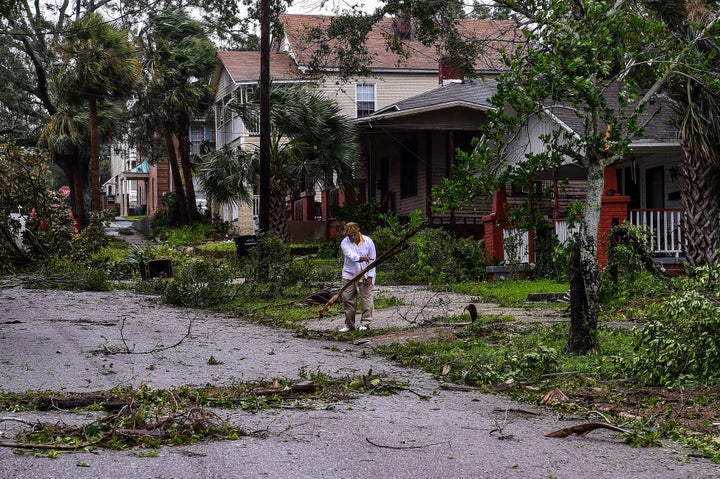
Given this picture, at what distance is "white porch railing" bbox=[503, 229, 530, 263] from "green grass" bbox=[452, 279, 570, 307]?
831mm

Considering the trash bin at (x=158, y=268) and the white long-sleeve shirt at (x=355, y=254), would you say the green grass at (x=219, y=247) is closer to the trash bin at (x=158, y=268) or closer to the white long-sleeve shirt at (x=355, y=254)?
the trash bin at (x=158, y=268)

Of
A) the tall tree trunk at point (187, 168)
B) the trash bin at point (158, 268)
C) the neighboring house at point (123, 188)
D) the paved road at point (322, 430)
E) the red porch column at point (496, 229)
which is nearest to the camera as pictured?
the paved road at point (322, 430)

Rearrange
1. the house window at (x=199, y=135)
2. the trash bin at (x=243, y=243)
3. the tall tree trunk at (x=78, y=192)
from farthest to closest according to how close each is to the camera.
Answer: the house window at (x=199, y=135) < the tall tree trunk at (x=78, y=192) < the trash bin at (x=243, y=243)

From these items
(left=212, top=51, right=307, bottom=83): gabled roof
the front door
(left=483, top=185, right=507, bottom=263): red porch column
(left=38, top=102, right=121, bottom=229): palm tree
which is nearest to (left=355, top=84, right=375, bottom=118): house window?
(left=212, top=51, right=307, bottom=83): gabled roof

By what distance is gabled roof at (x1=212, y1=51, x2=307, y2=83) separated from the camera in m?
39.4

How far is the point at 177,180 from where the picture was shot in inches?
1641

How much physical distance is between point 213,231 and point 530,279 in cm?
2134

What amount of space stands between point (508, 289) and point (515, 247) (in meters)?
2.73

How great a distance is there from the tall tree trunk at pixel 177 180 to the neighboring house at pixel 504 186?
10.4 m

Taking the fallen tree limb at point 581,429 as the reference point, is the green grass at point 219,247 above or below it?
above

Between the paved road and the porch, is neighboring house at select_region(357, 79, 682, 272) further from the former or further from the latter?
the paved road

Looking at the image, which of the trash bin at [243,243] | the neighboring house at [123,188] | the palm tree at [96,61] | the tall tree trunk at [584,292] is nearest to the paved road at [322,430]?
the tall tree trunk at [584,292]

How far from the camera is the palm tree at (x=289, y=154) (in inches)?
1067

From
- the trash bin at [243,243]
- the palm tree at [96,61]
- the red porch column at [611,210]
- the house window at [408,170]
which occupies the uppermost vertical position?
the palm tree at [96,61]
